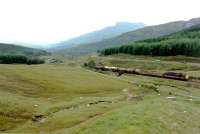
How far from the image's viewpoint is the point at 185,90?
88.2 metres

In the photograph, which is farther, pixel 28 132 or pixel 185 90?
pixel 185 90

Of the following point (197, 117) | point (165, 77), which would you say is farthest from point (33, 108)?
point (165, 77)

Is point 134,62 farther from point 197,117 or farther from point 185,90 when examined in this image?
point 197,117

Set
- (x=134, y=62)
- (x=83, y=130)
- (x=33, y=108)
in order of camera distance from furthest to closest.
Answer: (x=134, y=62), (x=33, y=108), (x=83, y=130)

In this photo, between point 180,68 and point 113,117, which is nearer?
point 113,117

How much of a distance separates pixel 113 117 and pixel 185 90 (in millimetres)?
54519

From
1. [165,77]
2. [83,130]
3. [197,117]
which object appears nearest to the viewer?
[83,130]

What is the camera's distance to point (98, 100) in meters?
61.2

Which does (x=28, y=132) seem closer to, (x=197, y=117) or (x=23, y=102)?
(x=23, y=102)

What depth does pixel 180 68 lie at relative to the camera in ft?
486

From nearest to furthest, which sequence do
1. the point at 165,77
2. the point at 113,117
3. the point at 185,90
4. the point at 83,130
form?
the point at 83,130 < the point at 113,117 < the point at 185,90 < the point at 165,77

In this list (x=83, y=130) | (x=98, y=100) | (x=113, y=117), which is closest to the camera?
(x=83, y=130)

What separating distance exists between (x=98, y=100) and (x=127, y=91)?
62.8ft

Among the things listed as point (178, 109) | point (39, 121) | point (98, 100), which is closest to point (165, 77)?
point (98, 100)
